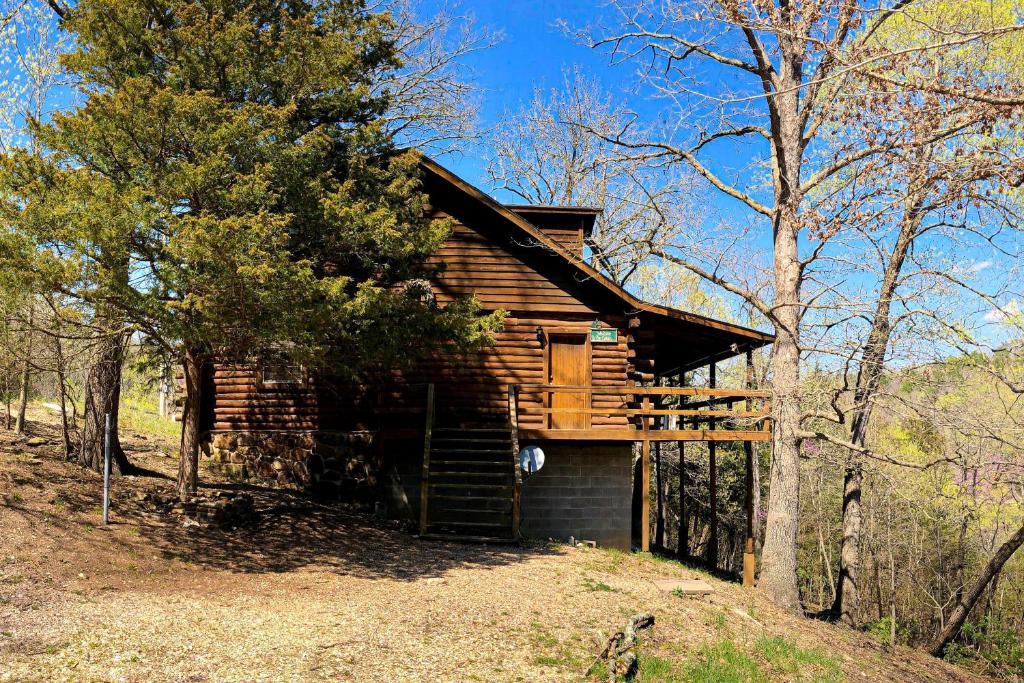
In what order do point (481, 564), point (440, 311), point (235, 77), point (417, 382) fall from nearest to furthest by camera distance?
point (235, 77) → point (481, 564) → point (440, 311) → point (417, 382)

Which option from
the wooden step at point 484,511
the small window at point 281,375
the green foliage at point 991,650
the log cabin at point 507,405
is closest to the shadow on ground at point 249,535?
the wooden step at point 484,511

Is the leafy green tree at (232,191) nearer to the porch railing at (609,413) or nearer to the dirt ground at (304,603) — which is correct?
the dirt ground at (304,603)

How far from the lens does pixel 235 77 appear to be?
11.8 meters

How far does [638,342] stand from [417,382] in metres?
5.44

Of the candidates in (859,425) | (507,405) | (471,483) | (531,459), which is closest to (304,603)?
(471,483)

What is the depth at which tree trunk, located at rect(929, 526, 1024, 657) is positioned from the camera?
18.1 meters

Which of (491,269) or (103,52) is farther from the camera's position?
(491,269)

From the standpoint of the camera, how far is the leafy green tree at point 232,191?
10.0 m

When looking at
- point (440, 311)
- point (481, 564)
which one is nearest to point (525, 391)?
point (440, 311)

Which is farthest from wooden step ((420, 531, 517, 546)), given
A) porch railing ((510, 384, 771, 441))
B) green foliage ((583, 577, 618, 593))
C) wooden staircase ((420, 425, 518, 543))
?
porch railing ((510, 384, 771, 441))

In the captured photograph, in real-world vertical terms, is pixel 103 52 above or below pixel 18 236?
above

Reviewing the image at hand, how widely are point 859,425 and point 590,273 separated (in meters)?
7.96

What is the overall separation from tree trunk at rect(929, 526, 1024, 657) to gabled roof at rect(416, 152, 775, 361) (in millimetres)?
7524

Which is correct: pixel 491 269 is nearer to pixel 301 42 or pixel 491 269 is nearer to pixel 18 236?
pixel 301 42
